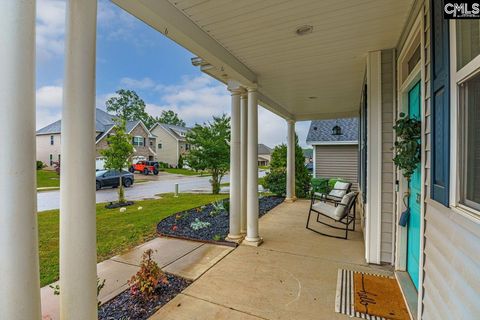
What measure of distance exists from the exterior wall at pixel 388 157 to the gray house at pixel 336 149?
7.55 meters

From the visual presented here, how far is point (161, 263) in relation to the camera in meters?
3.06

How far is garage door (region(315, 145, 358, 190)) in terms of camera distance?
10141 mm

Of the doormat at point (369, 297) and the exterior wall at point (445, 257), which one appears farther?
the doormat at point (369, 297)

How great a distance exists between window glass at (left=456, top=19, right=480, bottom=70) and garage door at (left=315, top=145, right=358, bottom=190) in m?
9.56

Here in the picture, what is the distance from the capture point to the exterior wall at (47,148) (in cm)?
1933

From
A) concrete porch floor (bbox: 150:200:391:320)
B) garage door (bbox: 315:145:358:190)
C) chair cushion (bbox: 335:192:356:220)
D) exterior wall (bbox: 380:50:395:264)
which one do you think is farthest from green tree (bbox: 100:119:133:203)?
garage door (bbox: 315:145:358:190)

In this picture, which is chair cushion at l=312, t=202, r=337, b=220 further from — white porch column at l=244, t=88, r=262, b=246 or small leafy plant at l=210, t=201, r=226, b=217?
small leafy plant at l=210, t=201, r=226, b=217

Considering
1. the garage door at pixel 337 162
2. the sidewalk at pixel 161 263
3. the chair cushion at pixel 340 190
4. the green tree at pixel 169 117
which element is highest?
the green tree at pixel 169 117

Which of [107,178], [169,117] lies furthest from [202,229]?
[169,117]

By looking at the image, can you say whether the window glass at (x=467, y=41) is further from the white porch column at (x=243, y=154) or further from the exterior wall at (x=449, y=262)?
the white porch column at (x=243, y=154)

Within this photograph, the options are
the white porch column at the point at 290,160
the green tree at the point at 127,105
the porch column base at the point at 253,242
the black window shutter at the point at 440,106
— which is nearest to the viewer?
the black window shutter at the point at 440,106

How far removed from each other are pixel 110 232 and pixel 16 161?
13.8 feet

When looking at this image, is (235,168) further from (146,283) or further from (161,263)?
(146,283)

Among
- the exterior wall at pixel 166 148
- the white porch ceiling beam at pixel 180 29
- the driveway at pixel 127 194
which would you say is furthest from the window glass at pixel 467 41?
the exterior wall at pixel 166 148
